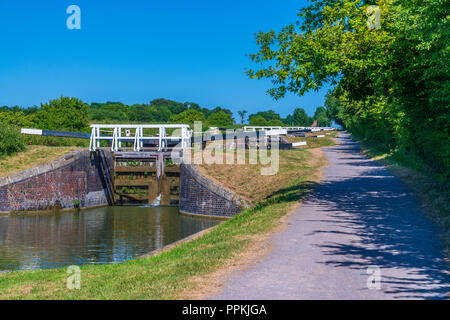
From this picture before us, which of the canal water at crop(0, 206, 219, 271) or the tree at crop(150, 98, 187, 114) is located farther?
the tree at crop(150, 98, 187, 114)

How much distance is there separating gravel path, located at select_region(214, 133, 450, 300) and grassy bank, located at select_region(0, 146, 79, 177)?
1818 cm

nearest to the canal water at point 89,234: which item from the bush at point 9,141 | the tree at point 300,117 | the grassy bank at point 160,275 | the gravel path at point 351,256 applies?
the grassy bank at point 160,275

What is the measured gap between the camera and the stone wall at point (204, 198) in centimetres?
2411

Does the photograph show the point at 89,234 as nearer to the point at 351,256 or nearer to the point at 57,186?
the point at 57,186

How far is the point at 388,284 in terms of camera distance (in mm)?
7461

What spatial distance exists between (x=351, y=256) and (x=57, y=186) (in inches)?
835

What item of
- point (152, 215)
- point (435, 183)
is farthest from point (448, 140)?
point (152, 215)

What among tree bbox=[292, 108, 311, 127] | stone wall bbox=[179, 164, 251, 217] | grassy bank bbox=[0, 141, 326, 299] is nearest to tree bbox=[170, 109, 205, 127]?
stone wall bbox=[179, 164, 251, 217]

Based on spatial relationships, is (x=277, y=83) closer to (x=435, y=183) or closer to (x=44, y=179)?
(x=435, y=183)

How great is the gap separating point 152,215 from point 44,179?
21.1 ft

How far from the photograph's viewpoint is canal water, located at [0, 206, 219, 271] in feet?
51.2

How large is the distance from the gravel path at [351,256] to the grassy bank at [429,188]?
31 cm

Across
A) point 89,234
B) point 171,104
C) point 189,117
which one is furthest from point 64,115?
point 171,104

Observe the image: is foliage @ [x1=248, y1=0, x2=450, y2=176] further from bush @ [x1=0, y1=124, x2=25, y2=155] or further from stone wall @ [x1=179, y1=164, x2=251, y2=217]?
bush @ [x1=0, y1=124, x2=25, y2=155]
